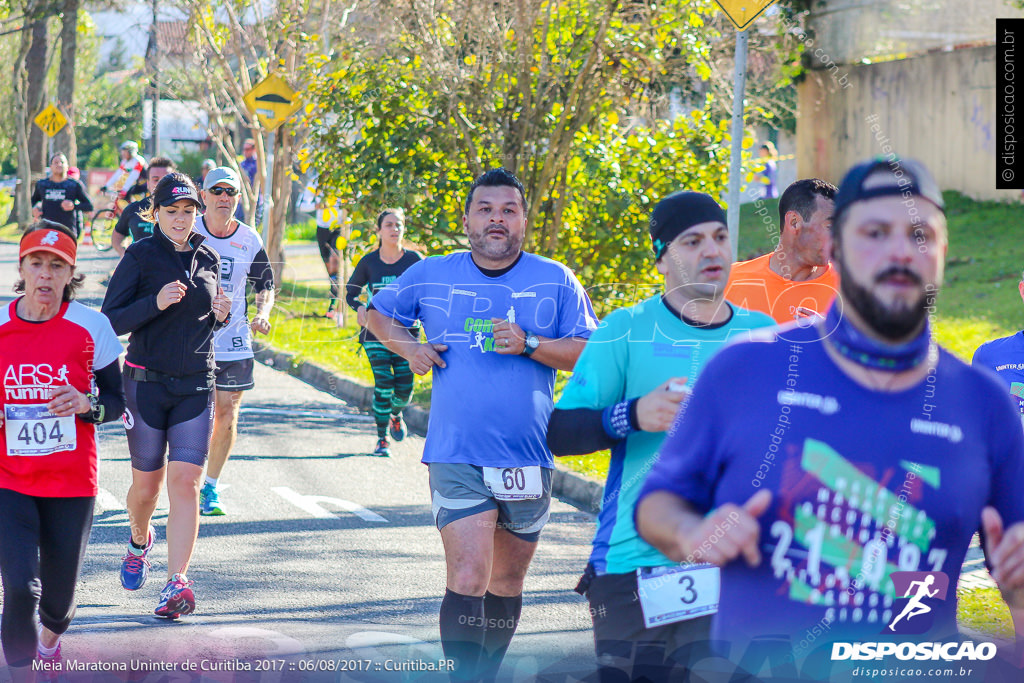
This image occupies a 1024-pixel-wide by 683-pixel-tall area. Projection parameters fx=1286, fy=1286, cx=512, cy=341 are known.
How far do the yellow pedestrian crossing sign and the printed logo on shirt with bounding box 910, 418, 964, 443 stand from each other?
32904 mm

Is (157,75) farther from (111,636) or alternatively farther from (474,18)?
(111,636)

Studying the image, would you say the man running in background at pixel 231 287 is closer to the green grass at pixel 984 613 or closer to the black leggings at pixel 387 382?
the black leggings at pixel 387 382

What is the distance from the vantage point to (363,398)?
13.4m

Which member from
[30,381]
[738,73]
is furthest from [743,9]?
[30,381]

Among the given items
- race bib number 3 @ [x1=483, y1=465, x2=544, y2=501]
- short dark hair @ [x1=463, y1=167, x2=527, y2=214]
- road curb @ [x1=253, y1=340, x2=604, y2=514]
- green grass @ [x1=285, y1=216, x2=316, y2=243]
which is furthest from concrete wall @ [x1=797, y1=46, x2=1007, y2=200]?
green grass @ [x1=285, y1=216, x2=316, y2=243]

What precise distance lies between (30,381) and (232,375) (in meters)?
3.08

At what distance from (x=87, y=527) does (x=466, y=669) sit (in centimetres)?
152

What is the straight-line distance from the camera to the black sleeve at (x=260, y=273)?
7.63 metres

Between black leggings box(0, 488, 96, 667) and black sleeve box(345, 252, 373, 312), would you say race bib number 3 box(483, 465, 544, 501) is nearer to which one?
black leggings box(0, 488, 96, 667)

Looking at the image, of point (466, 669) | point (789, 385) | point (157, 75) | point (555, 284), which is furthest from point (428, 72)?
point (157, 75)

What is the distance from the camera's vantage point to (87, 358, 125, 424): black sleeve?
4922 mm

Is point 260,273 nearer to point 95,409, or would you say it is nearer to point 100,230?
point 95,409

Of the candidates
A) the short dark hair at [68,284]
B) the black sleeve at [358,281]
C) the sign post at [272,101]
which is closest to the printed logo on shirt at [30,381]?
the short dark hair at [68,284]

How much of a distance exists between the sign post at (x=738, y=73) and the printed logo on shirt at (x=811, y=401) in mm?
3786
